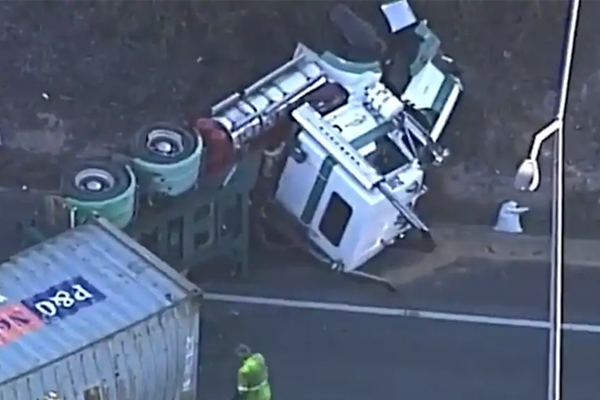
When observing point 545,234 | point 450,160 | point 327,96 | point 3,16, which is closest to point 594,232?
point 545,234

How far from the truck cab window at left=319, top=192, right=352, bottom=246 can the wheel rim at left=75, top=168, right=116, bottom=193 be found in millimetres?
2366

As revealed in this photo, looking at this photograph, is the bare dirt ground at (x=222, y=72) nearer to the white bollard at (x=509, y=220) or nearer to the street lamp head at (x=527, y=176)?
the white bollard at (x=509, y=220)

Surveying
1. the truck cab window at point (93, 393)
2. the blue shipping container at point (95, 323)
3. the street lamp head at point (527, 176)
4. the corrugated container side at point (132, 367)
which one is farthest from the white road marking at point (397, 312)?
the truck cab window at point (93, 393)

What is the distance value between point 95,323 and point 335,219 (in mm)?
4036

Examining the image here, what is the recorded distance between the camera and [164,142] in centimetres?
1636

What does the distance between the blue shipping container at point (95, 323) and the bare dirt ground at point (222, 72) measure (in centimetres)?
462

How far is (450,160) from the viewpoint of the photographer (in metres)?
19.7

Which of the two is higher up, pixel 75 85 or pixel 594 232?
pixel 75 85

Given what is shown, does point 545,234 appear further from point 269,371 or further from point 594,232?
point 269,371

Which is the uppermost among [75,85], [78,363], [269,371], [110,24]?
[110,24]

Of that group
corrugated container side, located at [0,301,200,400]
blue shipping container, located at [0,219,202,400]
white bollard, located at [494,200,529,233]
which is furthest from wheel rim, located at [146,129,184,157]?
white bollard, located at [494,200,529,233]

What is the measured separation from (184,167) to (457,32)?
23.1ft

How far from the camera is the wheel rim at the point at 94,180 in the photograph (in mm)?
15695

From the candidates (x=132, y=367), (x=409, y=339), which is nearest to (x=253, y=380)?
(x=132, y=367)
